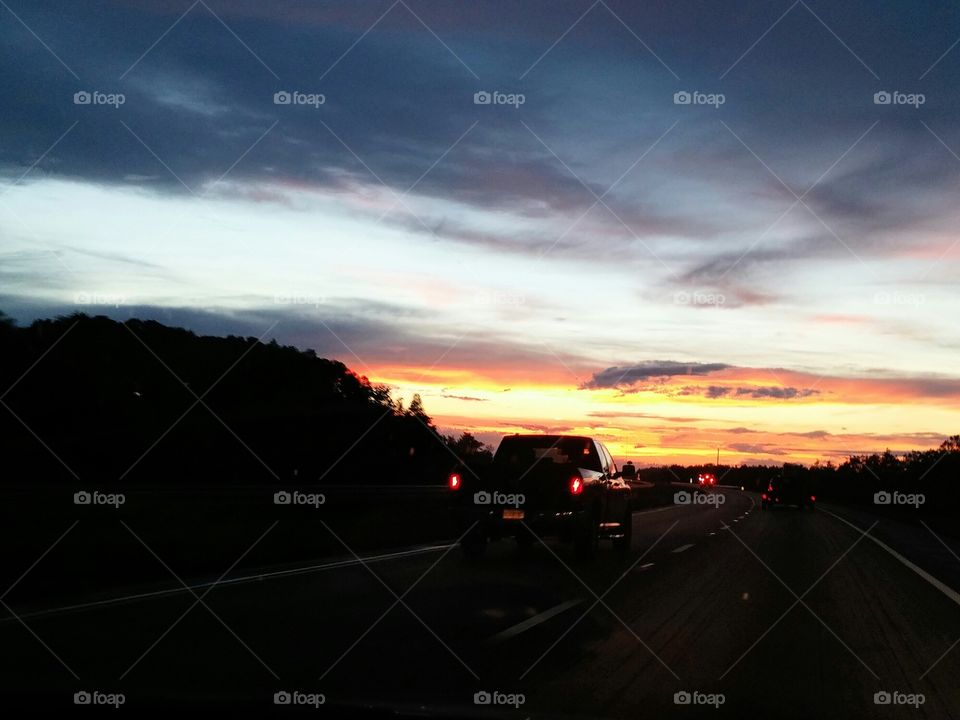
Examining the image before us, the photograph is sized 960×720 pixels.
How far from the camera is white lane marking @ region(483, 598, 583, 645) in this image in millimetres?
9938

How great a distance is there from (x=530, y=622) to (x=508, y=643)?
1337 millimetres

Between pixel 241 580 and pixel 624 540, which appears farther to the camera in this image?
pixel 624 540

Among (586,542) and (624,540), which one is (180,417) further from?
(586,542)

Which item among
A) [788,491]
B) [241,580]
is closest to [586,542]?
[241,580]

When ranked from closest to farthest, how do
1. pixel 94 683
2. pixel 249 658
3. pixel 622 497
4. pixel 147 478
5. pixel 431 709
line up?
pixel 431 709 < pixel 94 683 < pixel 249 658 < pixel 622 497 < pixel 147 478

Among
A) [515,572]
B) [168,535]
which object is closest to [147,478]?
[168,535]

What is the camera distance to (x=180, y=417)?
65875 mm

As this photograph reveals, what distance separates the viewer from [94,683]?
7.41 metres

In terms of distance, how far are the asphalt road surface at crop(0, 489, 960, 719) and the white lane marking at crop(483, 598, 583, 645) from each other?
46 millimetres

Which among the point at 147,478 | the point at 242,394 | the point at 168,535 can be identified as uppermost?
the point at 242,394

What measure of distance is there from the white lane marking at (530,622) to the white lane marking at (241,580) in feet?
13.7

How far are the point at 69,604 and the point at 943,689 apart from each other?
8.55 metres

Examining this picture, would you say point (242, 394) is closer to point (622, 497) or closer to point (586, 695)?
point (622, 497)

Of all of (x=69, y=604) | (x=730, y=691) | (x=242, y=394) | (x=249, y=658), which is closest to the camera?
(x=730, y=691)
